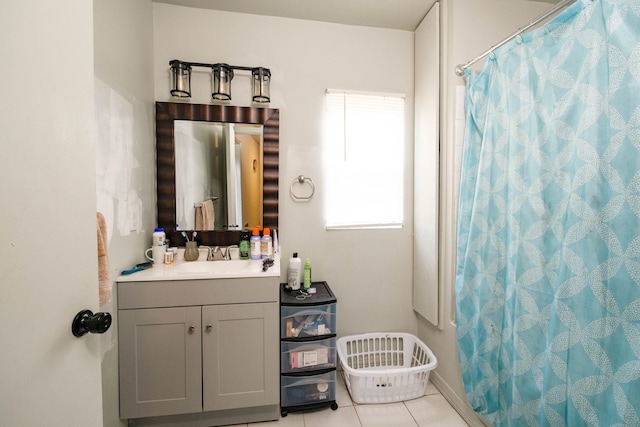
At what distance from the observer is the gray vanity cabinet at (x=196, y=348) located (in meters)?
1.43

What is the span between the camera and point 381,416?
1.67 m

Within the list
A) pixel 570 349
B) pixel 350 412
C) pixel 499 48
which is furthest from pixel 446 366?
pixel 499 48

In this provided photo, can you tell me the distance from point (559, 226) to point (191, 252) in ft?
6.38

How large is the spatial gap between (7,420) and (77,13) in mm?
902

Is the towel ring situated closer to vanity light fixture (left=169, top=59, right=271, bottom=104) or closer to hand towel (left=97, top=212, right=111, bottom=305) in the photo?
vanity light fixture (left=169, top=59, right=271, bottom=104)

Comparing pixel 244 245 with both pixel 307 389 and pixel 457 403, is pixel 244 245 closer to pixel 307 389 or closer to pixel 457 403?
pixel 307 389

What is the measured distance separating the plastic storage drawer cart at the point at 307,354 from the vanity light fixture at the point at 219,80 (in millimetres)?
1381

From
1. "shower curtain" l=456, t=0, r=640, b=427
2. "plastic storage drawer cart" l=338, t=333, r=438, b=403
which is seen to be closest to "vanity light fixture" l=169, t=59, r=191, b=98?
"shower curtain" l=456, t=0, r=640, b=427

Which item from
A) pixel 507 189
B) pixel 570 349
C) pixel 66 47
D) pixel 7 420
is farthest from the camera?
pixel 507 189

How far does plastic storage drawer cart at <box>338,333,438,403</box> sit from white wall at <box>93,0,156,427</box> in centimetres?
132

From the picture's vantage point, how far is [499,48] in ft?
4.54

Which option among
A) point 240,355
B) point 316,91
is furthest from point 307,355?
point 316,91

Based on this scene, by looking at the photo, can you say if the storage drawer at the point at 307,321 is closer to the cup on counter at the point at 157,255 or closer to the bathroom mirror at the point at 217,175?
the bathroom mirror at the point at 217,175

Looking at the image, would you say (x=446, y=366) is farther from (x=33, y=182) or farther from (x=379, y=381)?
(x=33, y=182)
